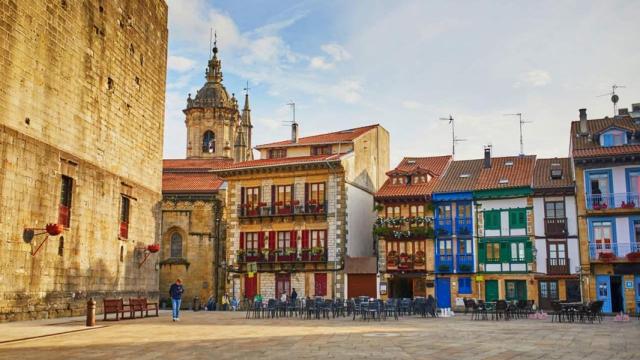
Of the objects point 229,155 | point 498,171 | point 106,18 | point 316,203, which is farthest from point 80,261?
point 229,155

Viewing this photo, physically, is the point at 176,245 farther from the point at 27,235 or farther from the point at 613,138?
the point at 613,138

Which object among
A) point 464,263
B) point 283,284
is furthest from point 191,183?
point 464,263

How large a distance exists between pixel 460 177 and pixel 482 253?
5555 millimetres

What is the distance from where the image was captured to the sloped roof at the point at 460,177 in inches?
1619

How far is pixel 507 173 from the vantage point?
41312 mm

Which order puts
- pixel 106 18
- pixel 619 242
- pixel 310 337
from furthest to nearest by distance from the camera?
1. pixel 619 242
2. pixel 106 18
3. pixel 310 337

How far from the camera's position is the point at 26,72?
2373cm

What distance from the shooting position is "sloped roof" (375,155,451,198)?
4172cm

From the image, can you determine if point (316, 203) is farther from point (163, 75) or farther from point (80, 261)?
point (80, 261)

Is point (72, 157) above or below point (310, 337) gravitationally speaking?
above

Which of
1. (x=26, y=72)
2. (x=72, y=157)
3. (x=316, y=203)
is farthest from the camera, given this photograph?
(x=316, y=203)

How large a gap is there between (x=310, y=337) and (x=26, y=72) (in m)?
14.8

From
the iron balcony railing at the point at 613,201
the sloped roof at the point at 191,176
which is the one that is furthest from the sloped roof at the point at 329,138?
the iron balcony railing at the point at 613,201

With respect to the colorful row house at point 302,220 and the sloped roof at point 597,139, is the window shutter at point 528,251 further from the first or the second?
the colorful row house at point 302,220
